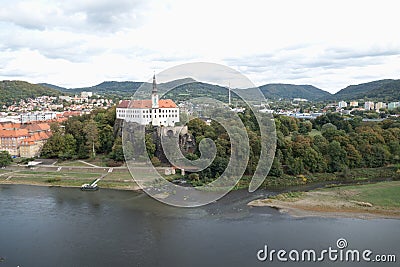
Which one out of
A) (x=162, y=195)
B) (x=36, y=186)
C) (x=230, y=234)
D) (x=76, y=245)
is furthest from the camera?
(x=36, y=186)

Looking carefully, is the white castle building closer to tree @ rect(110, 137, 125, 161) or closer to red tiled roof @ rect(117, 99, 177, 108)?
red tiled roof @ rect(117, 99, 177, 108)

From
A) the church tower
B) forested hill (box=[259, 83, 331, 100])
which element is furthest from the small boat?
forested hill (box=[259, 83, 331, 100])

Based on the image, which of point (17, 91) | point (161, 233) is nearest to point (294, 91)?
point (17, 91)

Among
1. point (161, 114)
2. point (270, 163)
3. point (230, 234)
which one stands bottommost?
point (230, 234)

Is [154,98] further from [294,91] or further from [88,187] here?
[294,91]

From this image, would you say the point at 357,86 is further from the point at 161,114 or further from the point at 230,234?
the point at 230,234

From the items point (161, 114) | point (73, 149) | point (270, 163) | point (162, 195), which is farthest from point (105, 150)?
point (270, 163)

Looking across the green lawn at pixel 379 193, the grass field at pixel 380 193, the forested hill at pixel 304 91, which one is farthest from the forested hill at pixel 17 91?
the grass field at pixel 380 193
